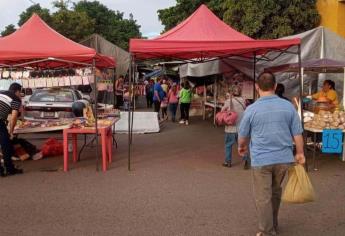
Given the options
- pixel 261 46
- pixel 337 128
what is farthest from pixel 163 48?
pixel 337 128

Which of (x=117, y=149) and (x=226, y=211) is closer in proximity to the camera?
(x=226, y=211)

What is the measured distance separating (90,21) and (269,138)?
39.7 m

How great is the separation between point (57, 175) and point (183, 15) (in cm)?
1955

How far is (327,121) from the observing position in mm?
9938

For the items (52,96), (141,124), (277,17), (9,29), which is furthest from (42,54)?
(9,29)

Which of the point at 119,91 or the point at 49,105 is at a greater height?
the point at 119,91

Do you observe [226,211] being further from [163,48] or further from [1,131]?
[1,131]

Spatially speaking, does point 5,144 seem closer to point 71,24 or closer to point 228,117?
point 228,117

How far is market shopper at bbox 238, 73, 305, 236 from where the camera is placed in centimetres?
534

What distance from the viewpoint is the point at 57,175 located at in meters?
9.52

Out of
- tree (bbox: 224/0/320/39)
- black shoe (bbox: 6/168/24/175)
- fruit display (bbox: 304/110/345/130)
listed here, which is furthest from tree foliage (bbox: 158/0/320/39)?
black shoe (bbox: 6/168/24/175)

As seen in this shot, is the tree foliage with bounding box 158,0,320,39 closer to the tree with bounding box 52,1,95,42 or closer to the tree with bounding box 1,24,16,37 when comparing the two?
the tree with bounding box 52,1,95,42

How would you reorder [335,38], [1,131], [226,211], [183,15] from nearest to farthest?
[226,211] → [1,131] → [335,38] → [183,15]

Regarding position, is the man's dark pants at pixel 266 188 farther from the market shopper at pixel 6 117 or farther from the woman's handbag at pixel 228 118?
the market shopper at pixel 6 117
